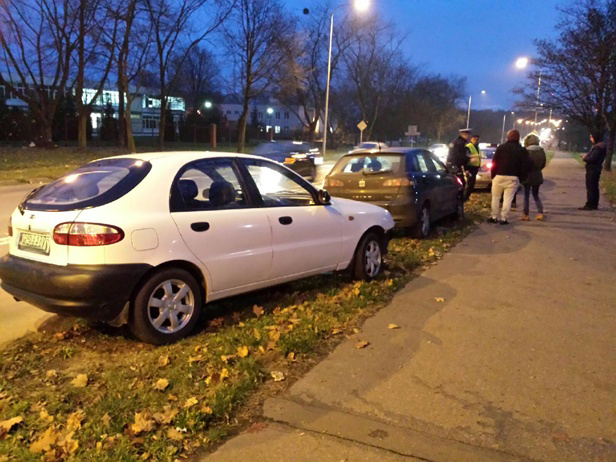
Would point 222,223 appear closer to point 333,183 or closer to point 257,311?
point 257,311

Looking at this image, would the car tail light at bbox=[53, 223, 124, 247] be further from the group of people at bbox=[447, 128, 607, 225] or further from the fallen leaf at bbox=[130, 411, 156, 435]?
the group of people at bbox=[447, 128, 607, 225]

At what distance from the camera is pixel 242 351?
412cm

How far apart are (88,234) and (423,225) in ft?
20.0

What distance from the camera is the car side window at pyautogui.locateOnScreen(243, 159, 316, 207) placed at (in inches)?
204

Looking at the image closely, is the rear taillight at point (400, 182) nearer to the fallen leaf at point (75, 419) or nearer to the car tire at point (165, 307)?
the car tire at point (165, 307)

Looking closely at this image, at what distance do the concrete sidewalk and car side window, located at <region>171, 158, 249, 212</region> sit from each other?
1.62 m

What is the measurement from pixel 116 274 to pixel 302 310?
186cm

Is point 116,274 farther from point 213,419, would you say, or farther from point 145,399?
point 213,419

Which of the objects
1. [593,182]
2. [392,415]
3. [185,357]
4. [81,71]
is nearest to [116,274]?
[185,357]

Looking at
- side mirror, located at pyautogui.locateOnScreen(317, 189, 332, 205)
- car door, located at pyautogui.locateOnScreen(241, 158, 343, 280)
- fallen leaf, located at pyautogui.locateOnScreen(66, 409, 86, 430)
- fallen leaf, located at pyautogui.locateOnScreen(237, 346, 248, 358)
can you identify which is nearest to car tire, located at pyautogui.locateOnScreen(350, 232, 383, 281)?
car door, located at pyautogui.locateOnScreen(241, 158, 343, 280)

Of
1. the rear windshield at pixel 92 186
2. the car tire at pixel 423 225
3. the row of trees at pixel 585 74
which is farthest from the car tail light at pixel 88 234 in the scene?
the row of trees at pixel 585 74

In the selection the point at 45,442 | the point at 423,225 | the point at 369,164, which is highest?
the point at 369,164

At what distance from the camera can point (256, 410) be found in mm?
3404

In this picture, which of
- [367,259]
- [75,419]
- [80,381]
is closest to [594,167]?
[367,259]
